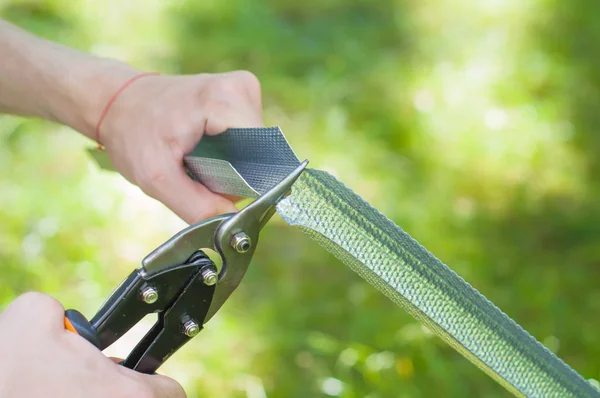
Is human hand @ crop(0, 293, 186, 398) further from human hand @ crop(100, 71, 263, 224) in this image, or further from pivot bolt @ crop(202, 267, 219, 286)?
human hand @ crop(100, 71, 263, 224)

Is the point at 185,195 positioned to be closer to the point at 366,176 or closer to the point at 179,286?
the point at 179,286

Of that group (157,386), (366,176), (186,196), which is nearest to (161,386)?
(157,386)

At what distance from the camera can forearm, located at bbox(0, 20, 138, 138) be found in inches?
40.5

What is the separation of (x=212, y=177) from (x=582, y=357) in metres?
0.95

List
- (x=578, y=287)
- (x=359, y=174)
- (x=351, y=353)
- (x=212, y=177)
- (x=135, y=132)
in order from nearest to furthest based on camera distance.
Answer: (x=212, y=177) → (x=135, y=132) → (x=351, y=353) → (x=578, y=287) → (x=359, y=174)

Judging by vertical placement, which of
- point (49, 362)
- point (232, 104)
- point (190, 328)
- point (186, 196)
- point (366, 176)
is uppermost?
point (366, 176)

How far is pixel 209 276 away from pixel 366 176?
1.19 m

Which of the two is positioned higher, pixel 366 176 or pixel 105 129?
pixel 366 176

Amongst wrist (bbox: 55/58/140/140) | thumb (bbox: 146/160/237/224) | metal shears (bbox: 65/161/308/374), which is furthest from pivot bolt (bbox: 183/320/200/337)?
wrist (bbox: 55/58/140/140)

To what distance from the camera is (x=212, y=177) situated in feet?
2.83

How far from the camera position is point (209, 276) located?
2.31 feet

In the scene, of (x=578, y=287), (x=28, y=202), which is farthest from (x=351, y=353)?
(x=28, y=202)

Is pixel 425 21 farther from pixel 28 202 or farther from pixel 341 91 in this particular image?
pixel 28 202

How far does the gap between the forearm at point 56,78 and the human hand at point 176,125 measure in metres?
0.05
